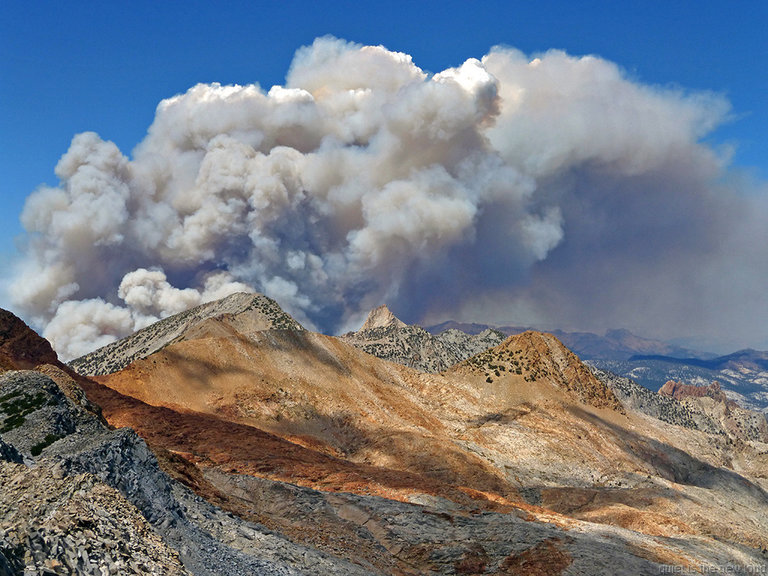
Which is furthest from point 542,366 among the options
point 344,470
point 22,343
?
point 22,343

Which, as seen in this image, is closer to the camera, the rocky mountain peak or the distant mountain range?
the distant mountain range

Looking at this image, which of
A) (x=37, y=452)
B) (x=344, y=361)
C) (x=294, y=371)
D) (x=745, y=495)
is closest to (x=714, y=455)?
(x=745, y=495)

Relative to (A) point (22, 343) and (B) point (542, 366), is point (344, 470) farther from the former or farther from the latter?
(B) point (542, 366)

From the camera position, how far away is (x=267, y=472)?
2039 inches

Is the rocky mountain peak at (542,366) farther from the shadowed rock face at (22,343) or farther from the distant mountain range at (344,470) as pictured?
the shadowed rock face at (22,343)

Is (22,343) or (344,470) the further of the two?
(22,343)

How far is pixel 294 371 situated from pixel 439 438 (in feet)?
96.1

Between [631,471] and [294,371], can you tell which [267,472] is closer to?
[294,371]

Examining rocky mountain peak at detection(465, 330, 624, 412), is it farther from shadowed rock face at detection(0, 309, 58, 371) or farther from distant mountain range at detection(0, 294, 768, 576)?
shadowed rock face at detection(0, 309, 58, 371)

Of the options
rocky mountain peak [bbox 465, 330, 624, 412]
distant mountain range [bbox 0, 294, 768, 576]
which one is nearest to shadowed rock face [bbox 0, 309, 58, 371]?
distant mountain range [bbox 0, 294, 768, 576]

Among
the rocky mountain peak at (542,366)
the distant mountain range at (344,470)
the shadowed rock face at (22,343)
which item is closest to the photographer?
the distant mountain range at (344,470)

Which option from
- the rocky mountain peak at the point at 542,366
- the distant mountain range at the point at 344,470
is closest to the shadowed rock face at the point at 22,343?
the distant mountain range at the point at 344,470

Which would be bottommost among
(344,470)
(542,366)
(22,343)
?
(344,470)

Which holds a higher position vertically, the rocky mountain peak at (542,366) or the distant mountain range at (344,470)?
the rocky mountain peak at (542,366)
